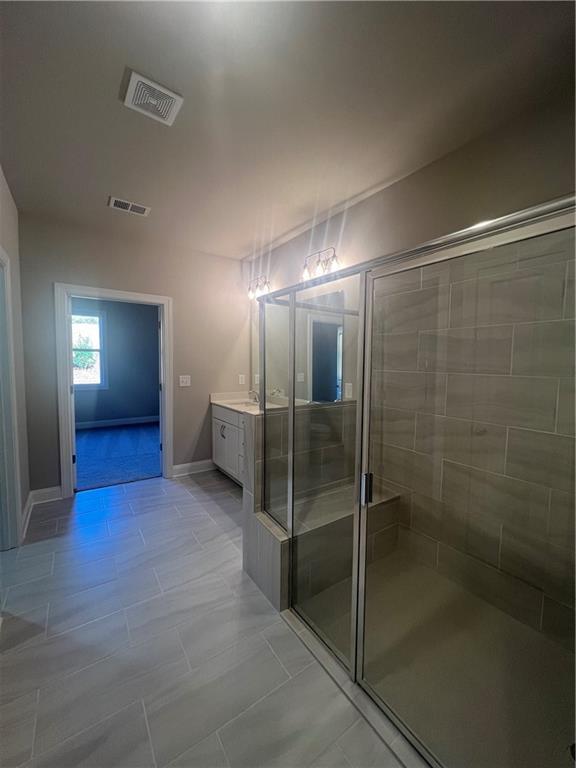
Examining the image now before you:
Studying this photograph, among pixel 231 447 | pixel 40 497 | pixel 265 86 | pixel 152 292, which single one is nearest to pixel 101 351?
pixel 152 292

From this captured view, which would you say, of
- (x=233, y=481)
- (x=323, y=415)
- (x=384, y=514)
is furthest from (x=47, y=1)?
(x=233, y=481)

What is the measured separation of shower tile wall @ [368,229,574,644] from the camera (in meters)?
1.61

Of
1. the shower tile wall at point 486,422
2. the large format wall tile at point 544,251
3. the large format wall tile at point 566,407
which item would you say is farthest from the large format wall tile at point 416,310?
the large format wall tile at point 566,407

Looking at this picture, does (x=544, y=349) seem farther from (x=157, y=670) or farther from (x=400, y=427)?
(x=157, y=670)

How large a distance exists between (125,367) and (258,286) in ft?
13.6

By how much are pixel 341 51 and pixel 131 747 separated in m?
2.82

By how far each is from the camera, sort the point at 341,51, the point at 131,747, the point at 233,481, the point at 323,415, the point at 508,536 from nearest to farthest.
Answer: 1. the point at 131,747
2. the point at 341,51
3. the point at 508,536
4. the point at 323,415
5. the point at 233,481

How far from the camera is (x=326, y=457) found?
2084mm

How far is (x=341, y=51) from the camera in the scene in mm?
1302

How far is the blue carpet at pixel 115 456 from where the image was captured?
3682mm

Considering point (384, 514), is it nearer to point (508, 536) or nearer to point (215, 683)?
point (508, 536)

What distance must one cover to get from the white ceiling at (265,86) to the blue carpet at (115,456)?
2923 mm

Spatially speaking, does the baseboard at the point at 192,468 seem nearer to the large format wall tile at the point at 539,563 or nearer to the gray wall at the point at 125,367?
the gray wall at the point at 125,367

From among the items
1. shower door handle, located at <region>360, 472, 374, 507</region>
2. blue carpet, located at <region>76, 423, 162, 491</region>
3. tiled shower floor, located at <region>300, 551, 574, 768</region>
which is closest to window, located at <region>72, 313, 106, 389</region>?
blue carpet, located at <region>76, 423, 162, 491</region>
